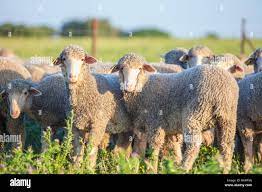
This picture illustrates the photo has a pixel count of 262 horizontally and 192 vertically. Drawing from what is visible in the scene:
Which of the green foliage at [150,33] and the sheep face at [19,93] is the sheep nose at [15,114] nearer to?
the sheep face at [19,93]

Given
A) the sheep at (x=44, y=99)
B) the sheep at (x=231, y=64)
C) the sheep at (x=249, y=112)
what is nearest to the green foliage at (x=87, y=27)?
the sheep at (x=231, y=64)

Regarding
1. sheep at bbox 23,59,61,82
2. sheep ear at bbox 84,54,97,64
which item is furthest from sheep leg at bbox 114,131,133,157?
sheep at bbox 23,59,61,82

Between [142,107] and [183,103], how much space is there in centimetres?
70

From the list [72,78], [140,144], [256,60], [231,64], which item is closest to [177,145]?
[140,144]

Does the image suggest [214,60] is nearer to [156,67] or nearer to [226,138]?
[156,67]

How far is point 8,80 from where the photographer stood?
32.7ft

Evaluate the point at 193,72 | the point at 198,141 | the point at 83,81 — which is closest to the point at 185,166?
the point at 198,141

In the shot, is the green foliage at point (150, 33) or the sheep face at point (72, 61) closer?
the sheep face at point (72, 61)

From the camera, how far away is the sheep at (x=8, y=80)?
375 inches

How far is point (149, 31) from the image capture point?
3484 cm

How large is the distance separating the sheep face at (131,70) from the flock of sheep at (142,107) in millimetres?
12

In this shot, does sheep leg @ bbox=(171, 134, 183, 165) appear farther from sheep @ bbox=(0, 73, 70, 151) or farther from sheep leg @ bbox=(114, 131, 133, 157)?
sheep @ bbox=(0, 73, 70, 151)
